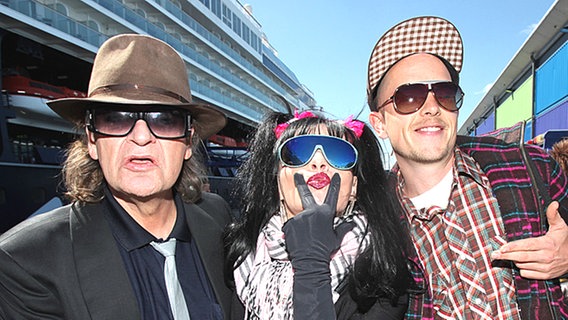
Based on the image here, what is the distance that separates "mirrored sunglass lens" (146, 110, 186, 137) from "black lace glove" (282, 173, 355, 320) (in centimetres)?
67

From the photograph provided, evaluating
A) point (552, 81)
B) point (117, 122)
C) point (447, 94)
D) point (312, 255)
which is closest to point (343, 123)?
point (447, 94)

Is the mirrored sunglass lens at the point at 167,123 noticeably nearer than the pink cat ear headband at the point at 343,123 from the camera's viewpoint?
Yes

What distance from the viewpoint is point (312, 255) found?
1.53 meters

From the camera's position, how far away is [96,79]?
1.83m

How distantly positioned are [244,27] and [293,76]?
16140mm

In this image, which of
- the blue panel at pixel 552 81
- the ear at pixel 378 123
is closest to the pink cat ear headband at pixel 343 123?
the ear at pixel 378 123

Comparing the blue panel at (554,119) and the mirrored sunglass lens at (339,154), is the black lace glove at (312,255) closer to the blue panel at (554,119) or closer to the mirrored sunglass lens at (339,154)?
the mirrored sunglass lens at (339,154)

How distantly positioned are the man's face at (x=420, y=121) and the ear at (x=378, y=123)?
0.05m

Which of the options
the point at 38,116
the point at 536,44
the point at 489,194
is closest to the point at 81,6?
the point at 38,116

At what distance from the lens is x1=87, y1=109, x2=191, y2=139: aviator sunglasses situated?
5.83ft

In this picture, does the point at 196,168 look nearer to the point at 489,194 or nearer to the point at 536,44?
the point at 489,194

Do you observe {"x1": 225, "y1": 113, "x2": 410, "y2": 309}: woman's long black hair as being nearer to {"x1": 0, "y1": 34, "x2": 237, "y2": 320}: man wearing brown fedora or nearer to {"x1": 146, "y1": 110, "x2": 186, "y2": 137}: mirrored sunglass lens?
{"x1": 0, "y1": 34, "x2": 237, "y2": 320}: man wearing brown fedora

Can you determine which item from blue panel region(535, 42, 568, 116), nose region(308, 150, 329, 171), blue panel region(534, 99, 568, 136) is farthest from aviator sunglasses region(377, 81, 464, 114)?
blue panel region(535, 42, 568, 116)

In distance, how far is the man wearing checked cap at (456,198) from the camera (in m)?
1.72
